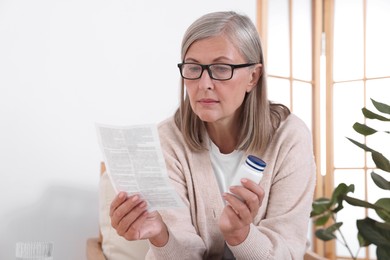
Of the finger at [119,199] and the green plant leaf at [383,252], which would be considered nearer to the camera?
the finger at [119,199]

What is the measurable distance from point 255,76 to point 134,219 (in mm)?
557

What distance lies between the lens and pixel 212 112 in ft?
5.16

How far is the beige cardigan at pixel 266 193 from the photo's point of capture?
64.6 inches

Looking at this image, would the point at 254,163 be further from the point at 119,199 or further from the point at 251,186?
the point at 119,199

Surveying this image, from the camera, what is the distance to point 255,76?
170 cm

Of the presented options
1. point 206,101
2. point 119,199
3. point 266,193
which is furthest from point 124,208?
point 266,193

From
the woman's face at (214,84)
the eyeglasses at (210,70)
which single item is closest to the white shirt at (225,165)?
the woman's face at (214,84)

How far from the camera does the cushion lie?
2.13m

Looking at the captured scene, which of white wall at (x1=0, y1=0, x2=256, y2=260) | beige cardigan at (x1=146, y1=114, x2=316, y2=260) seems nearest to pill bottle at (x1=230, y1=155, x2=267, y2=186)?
beige cardigan at (x1=146, y1=114, x2=316, y2=260)

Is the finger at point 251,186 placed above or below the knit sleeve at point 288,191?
above

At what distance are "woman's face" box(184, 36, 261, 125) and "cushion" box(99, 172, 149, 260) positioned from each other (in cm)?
73

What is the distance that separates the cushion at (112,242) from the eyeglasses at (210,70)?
784 mm

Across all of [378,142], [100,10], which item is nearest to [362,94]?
[378,142]

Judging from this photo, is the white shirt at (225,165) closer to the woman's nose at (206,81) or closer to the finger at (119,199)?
the woman's nose at (206,81)
